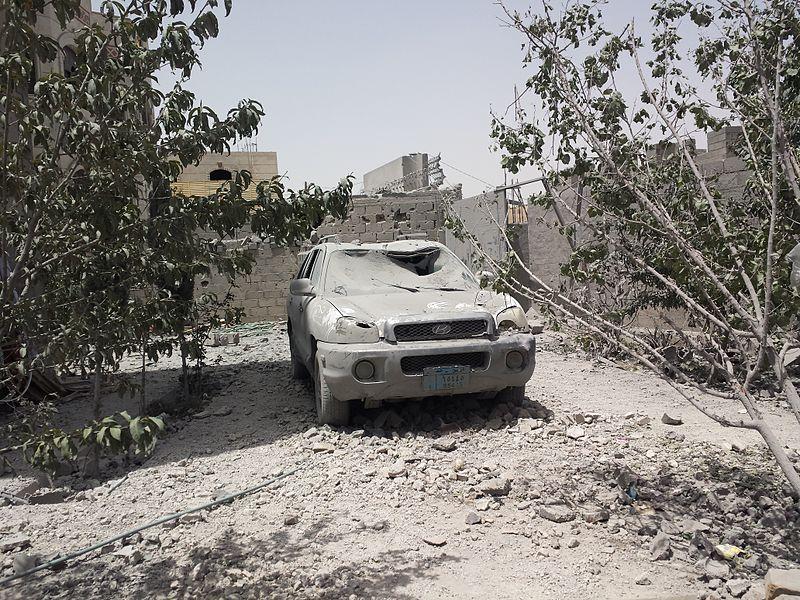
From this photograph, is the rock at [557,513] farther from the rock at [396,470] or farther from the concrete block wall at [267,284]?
the concrete block wall at [267,284]

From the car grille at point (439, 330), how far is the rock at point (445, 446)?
2.84ft

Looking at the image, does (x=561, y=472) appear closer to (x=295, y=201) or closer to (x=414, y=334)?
(x=414, y=334)

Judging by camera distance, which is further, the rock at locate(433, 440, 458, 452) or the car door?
the car door

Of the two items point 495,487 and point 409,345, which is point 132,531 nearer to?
point 495,487

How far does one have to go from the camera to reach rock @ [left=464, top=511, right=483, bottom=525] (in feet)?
13.0

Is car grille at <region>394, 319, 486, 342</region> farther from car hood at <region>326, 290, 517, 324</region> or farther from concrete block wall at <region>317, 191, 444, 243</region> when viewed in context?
concrete block wall at <region>317, 191, 444, 243</region>

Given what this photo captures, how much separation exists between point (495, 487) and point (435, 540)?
74cm

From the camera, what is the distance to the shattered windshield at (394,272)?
650 cm

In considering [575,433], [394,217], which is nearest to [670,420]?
[575,433]

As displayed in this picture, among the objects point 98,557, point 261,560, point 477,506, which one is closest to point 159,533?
point 98,557

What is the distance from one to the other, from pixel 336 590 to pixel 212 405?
427cm

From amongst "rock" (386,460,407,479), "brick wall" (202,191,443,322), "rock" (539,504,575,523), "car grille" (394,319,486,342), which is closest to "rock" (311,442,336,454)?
"rock" (386,460,407,479)

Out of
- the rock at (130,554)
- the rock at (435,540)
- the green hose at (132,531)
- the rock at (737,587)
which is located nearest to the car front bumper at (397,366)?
the green hose at (132,531)

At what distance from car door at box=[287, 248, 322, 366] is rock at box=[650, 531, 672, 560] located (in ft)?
11.8
